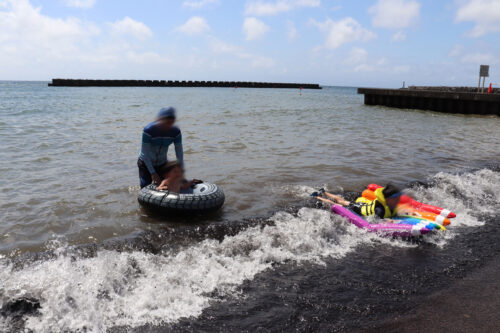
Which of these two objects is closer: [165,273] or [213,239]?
[165,273]

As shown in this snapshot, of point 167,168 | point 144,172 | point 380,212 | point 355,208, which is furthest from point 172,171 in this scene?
point 380,212

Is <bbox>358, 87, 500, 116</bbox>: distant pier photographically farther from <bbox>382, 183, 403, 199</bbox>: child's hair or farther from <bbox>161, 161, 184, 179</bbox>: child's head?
<bbox>161, 161, 184, 179</bbox>: child's head

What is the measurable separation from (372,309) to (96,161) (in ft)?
31.5

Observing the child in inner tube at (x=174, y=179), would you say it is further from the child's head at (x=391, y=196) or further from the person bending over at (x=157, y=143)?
the child's head at (x=391, y=196)

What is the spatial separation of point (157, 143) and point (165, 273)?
2.82m

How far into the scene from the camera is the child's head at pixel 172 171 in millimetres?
6926

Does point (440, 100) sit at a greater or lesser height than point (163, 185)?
greater

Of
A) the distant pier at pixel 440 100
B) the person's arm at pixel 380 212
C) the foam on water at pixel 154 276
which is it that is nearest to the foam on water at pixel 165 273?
the foam on water at pixel 154 276

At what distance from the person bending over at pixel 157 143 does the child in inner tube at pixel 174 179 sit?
11 centimetres

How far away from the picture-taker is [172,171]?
277 inches

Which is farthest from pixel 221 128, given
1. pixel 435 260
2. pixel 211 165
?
pixel 435 260

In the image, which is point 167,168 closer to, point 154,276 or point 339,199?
point 154,276

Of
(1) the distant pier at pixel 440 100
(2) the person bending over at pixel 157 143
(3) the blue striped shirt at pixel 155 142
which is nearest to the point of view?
(2) the person bending over at pixel 157 143

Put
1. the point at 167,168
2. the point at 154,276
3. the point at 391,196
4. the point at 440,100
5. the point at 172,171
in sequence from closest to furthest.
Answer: the point at 154,276 < the point at 391,196 < the point at 172,171 < the point at 167,168 < the point at 440,100
